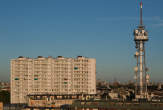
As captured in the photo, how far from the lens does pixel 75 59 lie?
313ft

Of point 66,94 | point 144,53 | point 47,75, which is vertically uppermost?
point 144,53

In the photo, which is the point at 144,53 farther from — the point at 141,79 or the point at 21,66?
the point at 21,66

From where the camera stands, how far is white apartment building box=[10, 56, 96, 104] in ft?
310

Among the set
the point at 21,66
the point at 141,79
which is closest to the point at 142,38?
the point at 141,79

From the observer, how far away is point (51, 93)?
93.7 metres

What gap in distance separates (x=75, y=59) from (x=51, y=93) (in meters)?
14.3

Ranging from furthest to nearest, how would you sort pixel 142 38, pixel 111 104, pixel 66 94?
1. pixel 66 94
2. pixel 142 38
3. pixel 111 104

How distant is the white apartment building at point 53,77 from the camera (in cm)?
9450

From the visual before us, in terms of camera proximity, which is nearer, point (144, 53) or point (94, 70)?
point (144, 53)

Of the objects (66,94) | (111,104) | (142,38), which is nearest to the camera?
(111,104)

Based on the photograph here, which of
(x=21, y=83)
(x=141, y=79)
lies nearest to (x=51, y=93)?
(x=21, y=83)

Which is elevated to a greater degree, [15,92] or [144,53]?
[144,53]

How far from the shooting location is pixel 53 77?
3752 inches

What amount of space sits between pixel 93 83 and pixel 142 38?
28.8 metres
